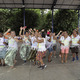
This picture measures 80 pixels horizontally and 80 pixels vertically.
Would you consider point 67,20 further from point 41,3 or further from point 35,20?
point 41,3

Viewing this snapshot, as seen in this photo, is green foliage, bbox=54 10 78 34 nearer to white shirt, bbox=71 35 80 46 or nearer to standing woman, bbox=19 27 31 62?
white shirt, bbox=71 35 80 46

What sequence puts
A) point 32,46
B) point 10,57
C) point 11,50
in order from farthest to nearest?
point 32,46, point 11,50, point 10,57

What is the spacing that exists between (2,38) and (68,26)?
44.0 ft

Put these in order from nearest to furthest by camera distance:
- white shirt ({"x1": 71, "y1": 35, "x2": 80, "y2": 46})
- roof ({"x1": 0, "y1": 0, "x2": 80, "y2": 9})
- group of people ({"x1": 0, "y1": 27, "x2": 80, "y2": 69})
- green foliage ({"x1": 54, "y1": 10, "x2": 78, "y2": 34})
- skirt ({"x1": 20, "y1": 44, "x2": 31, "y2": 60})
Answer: group of people ({"x1": 0, "y1": 27, "x2": 80, "y2": 69})
skirt ({"x1": 20, "y1": 44, "x2": 31, "y2": 60})
white shirt ({"x1": 71, "y1": 35, "x2": 80, "y2": 46})
roof ({"x1": 0, "y1": 0, "x2": 80, "y2": 9})
green foliage ({"x1": 54, "y1": 10, "x2": 78, "y2": 34})

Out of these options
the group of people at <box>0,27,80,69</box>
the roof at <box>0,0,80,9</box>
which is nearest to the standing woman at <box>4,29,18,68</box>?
the group of people at <box>0,27,80,69</box>

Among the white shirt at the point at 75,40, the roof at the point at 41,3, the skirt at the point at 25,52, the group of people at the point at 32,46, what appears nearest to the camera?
the group of people at the point at 32,46

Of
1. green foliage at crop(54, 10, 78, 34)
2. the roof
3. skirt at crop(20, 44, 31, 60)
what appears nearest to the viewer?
skirt at crop(20, 44, 31, 60)

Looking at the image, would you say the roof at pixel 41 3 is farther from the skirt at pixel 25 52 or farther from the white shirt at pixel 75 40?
the skirt at pixel 25 52

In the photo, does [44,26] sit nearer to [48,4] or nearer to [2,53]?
[48,4]

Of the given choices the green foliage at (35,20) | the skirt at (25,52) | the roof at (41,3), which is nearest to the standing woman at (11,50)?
the skirt at (25,52)

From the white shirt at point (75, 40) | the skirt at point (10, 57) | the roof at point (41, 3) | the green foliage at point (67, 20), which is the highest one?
the roof at point (41, 3)

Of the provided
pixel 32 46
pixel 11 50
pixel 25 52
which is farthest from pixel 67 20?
pixel 11 50

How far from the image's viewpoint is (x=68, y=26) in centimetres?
1664

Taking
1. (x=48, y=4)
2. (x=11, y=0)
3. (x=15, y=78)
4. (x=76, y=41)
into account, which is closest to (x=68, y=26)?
(x=48, y=4)
